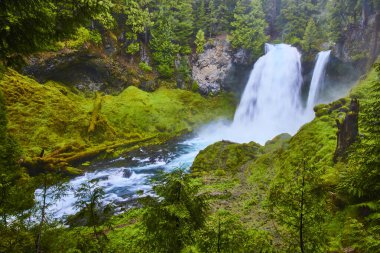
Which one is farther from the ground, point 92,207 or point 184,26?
point 184,26

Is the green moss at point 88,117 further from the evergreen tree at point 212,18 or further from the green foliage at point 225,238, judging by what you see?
the green foliage at point 225,238

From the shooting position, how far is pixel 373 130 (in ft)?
20.0

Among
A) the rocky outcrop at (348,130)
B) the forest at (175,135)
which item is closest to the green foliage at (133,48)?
the forest at (175,135)

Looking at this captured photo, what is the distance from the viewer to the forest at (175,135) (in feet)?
14.6

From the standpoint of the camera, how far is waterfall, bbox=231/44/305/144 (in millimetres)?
32500

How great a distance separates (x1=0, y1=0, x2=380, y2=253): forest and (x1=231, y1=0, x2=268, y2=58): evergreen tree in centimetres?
Result: 22

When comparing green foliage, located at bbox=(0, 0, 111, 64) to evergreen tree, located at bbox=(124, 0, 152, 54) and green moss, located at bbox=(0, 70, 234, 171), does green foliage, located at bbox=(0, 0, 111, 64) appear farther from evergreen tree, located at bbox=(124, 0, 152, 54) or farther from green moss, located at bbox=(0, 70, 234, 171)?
→ evergreen tree, located at bbox=(124, 0, 152, 54)

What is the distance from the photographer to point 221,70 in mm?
40375

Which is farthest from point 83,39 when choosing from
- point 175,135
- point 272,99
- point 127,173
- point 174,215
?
point 174,215

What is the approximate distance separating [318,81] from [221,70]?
580 inches

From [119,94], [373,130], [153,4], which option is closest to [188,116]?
[119,94]

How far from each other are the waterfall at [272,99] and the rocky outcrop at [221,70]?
11.5 ft

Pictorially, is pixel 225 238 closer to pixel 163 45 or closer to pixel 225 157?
pixel 225 157

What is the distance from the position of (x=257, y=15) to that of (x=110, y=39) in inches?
877
